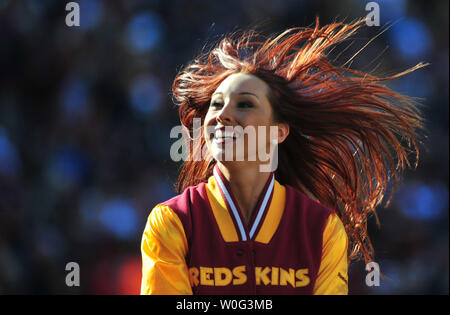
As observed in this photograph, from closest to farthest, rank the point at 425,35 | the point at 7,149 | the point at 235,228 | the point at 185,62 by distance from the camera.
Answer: the point at 235,228, the point at 7,149, the point at 185,62, the point at 425,35

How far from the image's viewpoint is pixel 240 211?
3.14 metres

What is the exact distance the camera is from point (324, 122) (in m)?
3.53

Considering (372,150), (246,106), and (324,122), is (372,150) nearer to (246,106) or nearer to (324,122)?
(324,122)

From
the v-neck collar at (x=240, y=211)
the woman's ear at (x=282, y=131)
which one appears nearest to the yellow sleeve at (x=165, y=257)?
the v-neck collar at (x=240, y=211)

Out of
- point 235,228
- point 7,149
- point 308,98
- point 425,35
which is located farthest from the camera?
point 425,35

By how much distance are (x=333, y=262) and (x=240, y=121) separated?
0.76m

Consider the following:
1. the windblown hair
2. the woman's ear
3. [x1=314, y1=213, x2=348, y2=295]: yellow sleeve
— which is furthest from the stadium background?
[x1=314, y1=213, x2=348, y2=295]: yellow sleeve

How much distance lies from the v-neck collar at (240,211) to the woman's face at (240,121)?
104mm

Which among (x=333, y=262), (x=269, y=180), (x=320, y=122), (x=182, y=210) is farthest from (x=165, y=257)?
(x=320, y=122)

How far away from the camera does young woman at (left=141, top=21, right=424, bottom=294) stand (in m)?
3.01

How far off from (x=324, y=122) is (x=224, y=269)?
0.98 metres

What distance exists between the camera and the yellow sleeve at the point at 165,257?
9.75ft
